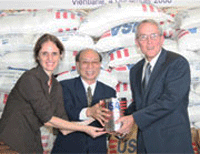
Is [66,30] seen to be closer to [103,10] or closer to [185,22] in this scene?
[103,10]

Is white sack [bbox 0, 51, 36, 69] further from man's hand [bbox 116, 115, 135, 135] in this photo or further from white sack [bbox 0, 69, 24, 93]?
man's hand [bbox 116, 115, 135, 135]

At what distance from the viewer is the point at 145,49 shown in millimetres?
1583

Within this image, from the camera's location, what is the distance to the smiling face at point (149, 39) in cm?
156

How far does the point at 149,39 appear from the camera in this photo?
157 cm

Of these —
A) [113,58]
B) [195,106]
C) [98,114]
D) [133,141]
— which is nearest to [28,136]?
[98,114]

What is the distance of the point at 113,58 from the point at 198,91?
715 mm

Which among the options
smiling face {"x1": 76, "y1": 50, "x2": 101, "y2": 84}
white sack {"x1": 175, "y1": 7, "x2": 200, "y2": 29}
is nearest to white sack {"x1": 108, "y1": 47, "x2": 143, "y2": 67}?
smiling face {"x1": 76, "y1": 50, "x2": 101, "y2": 84}

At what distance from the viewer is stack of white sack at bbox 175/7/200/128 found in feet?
7.55

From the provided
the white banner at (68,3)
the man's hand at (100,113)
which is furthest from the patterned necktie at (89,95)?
the white banner at (68,3)

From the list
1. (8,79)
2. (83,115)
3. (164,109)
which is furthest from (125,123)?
(8,79)

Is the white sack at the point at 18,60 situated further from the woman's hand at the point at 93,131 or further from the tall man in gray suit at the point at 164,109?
the tall man in gray suit at the point at 164,109

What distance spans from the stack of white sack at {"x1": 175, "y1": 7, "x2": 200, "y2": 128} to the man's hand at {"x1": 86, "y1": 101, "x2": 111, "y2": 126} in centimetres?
91

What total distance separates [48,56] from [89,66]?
378 millimetres

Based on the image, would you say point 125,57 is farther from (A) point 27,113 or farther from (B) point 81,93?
(A) point 27,113
